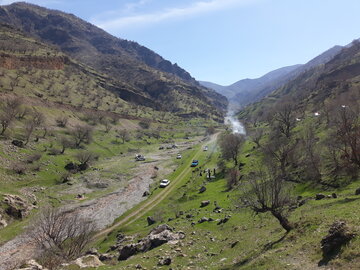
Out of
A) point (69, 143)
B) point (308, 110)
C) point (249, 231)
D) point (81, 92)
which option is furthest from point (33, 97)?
point (308, 110)

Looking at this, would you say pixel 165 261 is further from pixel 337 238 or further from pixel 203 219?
pixel 203 219

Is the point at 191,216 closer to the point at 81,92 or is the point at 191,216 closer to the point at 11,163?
the point at 11,163

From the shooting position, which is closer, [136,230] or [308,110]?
[136,230]

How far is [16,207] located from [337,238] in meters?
56.7

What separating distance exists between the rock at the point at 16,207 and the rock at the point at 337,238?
178 ft

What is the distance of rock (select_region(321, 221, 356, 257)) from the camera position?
17.5 m

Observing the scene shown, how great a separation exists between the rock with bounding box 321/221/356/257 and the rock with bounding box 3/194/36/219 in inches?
2137

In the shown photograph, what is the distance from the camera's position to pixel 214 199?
180 ft

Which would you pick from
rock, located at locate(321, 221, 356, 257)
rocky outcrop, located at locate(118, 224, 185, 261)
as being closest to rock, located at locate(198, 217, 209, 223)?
rocky outcrop, located at locate(118, 224, 185, 261)

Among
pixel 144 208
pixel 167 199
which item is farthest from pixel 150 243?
pixel 167 199

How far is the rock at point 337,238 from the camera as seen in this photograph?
1747 centimetres

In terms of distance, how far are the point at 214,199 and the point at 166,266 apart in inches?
1181

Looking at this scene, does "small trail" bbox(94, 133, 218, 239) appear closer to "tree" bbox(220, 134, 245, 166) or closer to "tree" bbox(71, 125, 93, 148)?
"tree" bbox(220, 134, 245, 166)

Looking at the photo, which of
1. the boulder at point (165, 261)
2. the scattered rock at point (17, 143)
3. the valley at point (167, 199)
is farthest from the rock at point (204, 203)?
the scattered rock at point (17, 143)
